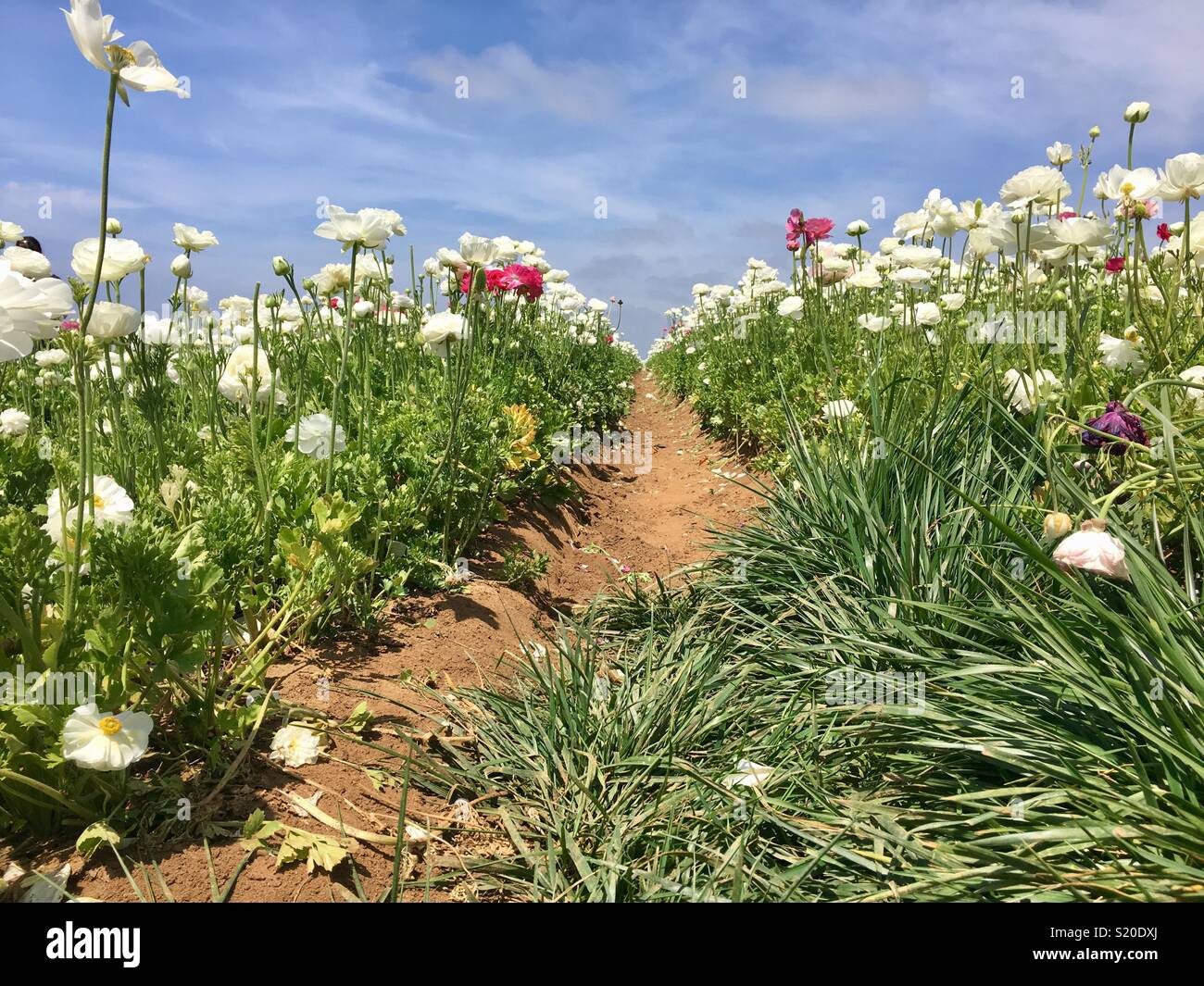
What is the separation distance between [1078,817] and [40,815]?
2228mm

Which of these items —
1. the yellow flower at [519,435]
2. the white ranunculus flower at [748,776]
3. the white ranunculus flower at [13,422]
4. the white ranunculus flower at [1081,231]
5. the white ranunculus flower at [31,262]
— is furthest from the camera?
the yellow flower at [519,435]

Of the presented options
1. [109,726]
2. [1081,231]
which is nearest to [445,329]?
[109,726]

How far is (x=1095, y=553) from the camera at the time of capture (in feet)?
5.84

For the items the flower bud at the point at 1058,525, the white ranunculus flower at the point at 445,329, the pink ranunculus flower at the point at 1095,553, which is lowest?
the pink ranunculus flower at the point at 1095,553

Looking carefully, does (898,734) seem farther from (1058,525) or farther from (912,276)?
(912,276)

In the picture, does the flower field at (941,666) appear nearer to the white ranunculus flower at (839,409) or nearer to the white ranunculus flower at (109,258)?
the white ranunculus flower at (839,409)

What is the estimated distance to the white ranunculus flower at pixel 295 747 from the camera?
2209mm

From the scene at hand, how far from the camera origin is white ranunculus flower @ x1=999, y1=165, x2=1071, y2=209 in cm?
293

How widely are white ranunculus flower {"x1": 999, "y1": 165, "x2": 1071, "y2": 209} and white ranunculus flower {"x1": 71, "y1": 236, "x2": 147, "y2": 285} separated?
9.60 ft

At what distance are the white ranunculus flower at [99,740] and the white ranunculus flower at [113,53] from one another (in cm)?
132

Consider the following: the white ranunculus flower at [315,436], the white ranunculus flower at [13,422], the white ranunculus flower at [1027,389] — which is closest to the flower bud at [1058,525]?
the white ranunculus flower at [1027,389]

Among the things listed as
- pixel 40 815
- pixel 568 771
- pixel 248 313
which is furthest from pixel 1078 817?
pixel 248 313
